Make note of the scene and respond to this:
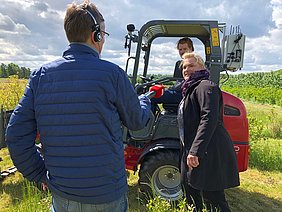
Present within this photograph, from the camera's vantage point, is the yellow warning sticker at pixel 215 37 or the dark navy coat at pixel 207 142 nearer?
the dark navy coat at pixel 207 142

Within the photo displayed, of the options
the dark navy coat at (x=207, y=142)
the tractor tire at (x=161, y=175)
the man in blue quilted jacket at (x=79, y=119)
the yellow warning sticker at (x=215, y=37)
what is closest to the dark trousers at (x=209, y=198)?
the dark navy coat at (x=207, y=142)

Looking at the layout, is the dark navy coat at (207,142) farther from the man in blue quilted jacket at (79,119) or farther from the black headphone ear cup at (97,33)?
the black headphone ear cup at (97,33)

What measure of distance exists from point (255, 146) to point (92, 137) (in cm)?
564

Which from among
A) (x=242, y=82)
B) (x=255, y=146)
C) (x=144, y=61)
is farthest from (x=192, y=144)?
(x=242, y=82)

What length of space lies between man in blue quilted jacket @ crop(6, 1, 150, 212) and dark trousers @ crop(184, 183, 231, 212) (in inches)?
54.3

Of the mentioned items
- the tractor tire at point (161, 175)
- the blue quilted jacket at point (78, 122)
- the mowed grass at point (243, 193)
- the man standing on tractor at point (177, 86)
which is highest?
the man standing on tractor at point (177, 86)

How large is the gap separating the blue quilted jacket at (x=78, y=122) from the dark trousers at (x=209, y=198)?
1397 millimetres

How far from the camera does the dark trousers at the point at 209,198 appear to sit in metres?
2.75

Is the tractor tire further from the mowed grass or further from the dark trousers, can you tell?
the dark trousers

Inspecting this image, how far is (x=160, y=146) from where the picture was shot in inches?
146

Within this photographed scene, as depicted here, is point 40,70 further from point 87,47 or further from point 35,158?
point 35,158

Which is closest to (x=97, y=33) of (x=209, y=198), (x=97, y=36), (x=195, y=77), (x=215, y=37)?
(x=97, y=36)

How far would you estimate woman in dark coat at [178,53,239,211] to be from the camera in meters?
2.53

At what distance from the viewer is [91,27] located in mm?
1499
